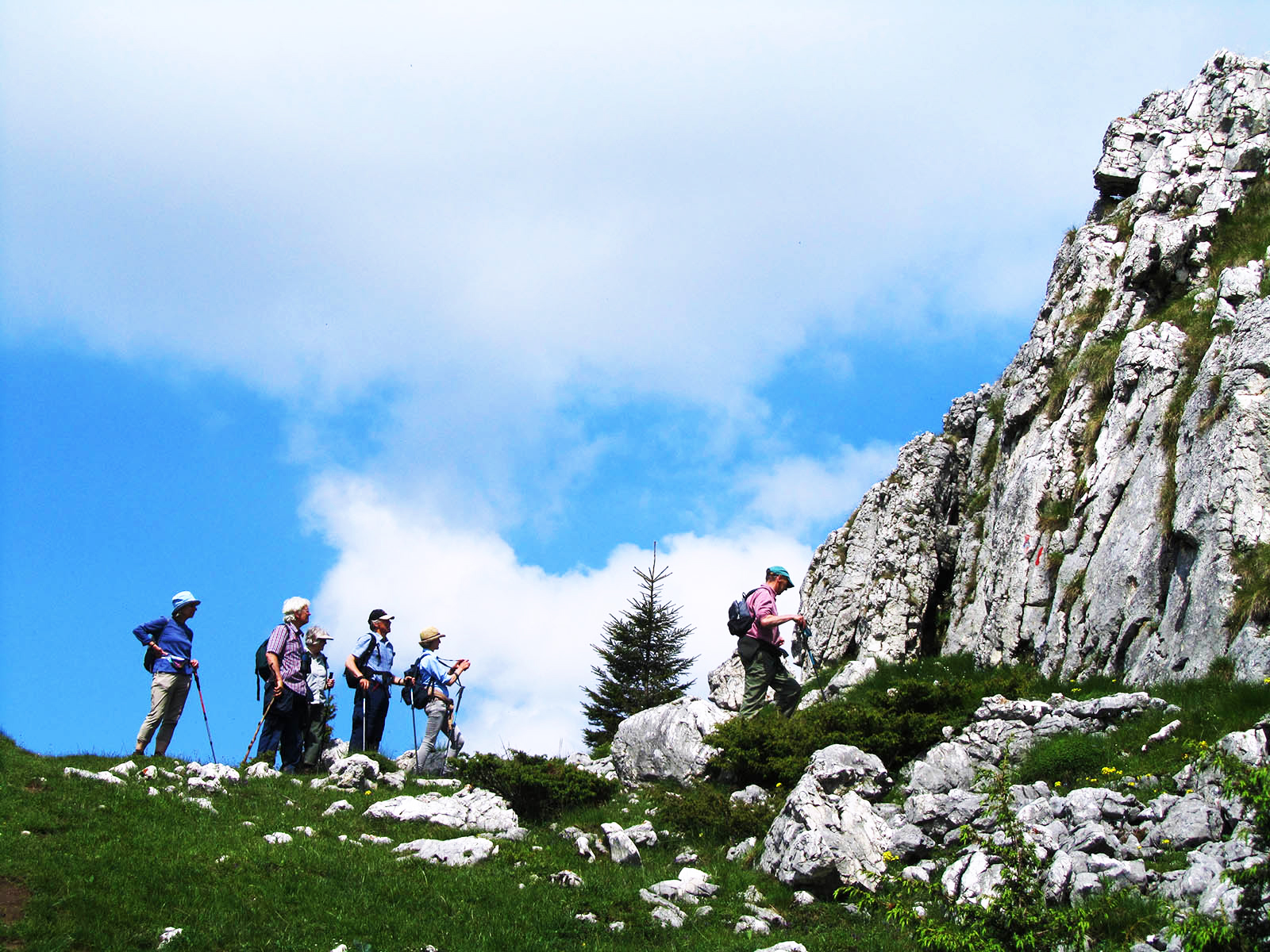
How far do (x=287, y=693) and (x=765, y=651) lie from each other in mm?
8996

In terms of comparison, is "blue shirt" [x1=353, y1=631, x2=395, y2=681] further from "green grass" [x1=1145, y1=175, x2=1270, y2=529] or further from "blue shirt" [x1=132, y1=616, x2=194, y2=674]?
"green grass" [x1=1145, y1=175, x2=1270, y2=529]

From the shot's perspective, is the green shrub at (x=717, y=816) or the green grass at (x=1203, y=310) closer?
the green shrub at (x=717, y=816)

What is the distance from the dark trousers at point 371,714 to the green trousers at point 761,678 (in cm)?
695

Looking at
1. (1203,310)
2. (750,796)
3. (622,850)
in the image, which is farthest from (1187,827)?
(1203,310)

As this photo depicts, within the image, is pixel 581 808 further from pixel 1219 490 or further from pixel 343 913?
pixel 1219 490

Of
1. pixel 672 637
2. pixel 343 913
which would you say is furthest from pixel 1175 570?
pixel 672 637

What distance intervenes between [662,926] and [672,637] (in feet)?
94.0

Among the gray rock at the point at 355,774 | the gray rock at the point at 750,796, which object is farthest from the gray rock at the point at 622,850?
the gray rock at the point at 355,774

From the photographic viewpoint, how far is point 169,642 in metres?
17.8

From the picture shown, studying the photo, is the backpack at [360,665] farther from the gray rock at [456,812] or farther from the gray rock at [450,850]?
the gray rock at [450,850]

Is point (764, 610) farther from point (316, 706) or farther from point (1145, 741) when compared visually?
point (316, 706)

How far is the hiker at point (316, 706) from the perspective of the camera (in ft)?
59.9

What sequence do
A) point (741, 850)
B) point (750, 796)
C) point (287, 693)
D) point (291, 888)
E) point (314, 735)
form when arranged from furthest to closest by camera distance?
point (314, 735) → point (287, 693) → point (750, 796) → point (741, 850) → point (291, 888)

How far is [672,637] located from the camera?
131 ft
